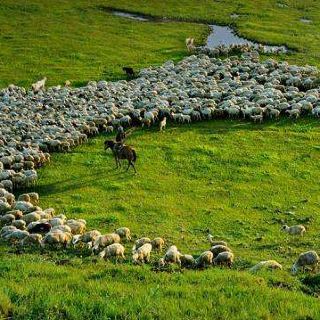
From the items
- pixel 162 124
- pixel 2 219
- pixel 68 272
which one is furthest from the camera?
pixel 162 124

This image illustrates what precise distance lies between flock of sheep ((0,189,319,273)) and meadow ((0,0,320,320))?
1.24 feet

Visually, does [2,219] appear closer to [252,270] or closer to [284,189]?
[252,270]

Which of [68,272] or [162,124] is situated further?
[162,124]

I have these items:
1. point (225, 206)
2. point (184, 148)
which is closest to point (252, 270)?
point (225, 206)

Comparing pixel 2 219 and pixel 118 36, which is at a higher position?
pixel 118 36

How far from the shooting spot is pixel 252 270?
46.2ft

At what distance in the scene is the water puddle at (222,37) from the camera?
157 ft

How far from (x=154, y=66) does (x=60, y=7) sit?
92.9 feet

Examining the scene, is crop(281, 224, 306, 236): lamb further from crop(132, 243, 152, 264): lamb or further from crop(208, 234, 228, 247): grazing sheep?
crop(132, 243, 152, 264): lamb

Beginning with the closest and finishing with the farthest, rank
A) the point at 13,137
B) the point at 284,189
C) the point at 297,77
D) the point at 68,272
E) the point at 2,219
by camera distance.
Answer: the point at 68,272, the point at 2,219, the point at 284,189, the point at 13,137, the point at 297,77

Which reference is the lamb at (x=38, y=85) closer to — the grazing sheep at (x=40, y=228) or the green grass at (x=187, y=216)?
the green grass at (x=187, y=216)

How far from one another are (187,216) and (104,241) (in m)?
4.03

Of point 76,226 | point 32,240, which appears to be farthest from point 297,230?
point 32,240

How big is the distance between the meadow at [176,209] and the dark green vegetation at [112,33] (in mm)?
312
